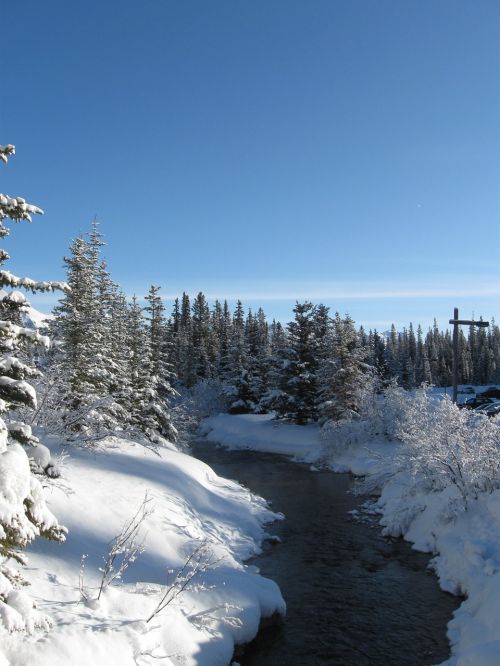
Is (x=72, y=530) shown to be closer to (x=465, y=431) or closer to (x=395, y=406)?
(x=465, y=431)

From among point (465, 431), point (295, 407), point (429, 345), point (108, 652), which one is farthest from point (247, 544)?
point (429, 345)

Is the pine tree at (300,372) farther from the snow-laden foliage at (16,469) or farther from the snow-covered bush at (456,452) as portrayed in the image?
the snow-laden foliage at (16,469)

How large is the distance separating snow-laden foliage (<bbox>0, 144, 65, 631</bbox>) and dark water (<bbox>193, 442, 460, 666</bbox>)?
5.96 m

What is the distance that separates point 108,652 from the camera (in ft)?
23.5

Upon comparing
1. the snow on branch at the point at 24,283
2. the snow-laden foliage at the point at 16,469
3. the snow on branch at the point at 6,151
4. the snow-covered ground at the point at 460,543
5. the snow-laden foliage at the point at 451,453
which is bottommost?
the snow-covered ground at the point at 460,543

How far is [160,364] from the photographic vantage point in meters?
32.4

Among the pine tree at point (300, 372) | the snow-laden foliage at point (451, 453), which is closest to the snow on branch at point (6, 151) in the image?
the snow-laden foliage at point (451, 453)

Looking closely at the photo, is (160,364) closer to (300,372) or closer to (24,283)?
(300,372)

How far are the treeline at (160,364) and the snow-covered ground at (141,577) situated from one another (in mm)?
3155

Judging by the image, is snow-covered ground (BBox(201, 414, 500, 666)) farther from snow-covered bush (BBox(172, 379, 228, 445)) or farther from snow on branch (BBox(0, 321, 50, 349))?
snow-covered bush (BBox(172, 379, 228, 445))

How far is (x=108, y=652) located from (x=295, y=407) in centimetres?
3692

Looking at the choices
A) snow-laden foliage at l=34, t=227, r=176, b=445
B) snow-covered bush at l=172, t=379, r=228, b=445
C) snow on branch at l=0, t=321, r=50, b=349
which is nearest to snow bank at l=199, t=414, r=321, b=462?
snow-covered bush at l=172, t=379, r=228, b=445

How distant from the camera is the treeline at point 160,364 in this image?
21406 millimetres

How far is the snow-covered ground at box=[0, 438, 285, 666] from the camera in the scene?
7.36m
